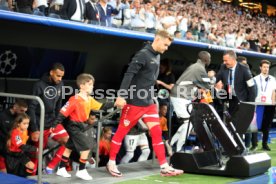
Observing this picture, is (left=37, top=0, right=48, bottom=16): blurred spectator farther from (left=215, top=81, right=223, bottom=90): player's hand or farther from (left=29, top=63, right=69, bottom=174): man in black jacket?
(left=215, top=81, right=223, bottom=90): player's hand

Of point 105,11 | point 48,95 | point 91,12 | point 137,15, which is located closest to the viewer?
point 48,95

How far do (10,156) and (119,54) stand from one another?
5214 mm

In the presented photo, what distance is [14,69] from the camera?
9.12 m

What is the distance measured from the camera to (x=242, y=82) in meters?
7.91

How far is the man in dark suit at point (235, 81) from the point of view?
7.64 meters

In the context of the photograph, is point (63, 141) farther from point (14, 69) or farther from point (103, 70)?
point (103, 70)

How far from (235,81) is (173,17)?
217 inches

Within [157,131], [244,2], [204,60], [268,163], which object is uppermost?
[244,2]

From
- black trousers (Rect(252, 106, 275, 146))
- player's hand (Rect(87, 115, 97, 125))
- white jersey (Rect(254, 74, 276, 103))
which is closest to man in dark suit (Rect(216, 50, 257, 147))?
black trousers (Rect(252, 106, 275, 146))

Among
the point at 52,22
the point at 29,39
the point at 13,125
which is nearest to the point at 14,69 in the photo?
the point at 29,39

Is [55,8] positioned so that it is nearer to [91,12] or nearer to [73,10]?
[73,10]

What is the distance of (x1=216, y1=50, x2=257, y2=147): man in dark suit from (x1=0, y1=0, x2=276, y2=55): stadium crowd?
2.20 m

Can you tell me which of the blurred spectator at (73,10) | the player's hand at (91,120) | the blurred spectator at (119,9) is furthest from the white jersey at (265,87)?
the player's hand at (91,120)

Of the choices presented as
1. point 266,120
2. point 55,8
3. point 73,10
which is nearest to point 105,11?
point 73,10
